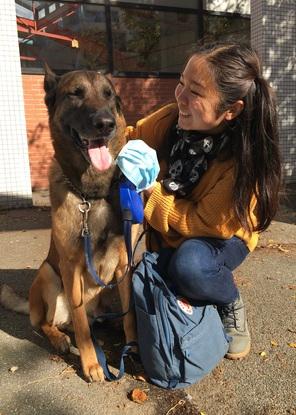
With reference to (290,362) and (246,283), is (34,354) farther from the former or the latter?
(246,283)

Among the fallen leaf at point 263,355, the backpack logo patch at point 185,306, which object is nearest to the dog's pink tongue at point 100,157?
the backpack logo patch at point 185,306

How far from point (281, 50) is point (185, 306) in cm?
667

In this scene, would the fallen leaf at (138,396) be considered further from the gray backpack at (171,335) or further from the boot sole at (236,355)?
the boot sole at (236,355)

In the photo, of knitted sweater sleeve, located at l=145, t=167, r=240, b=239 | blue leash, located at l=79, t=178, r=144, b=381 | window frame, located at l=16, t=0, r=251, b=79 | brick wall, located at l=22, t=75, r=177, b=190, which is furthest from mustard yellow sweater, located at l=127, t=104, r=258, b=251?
window frame, located at l=16, t=0, r=251, b=79

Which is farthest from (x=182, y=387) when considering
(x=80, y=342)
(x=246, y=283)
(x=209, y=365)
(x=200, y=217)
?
(x=246, y=283)

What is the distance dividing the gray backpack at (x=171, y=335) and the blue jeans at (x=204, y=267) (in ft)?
0.28

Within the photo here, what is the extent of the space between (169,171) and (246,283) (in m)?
1.56

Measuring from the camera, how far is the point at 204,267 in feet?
7.16

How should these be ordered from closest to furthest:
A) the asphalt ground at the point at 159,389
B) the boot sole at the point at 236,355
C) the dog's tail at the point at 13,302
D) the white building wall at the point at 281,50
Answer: the asphalt ground at the point at 159,389
the boot sole at the point at 236,355
the dog's tail at the point at 13,302
the white building wall at the point at 281,50

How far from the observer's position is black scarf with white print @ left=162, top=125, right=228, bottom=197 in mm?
2271

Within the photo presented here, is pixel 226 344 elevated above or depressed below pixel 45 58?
below

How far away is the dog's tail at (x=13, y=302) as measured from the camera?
2941 millimetres

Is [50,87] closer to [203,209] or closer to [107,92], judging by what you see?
[107,92]

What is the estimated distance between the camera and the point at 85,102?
93.7 inches
